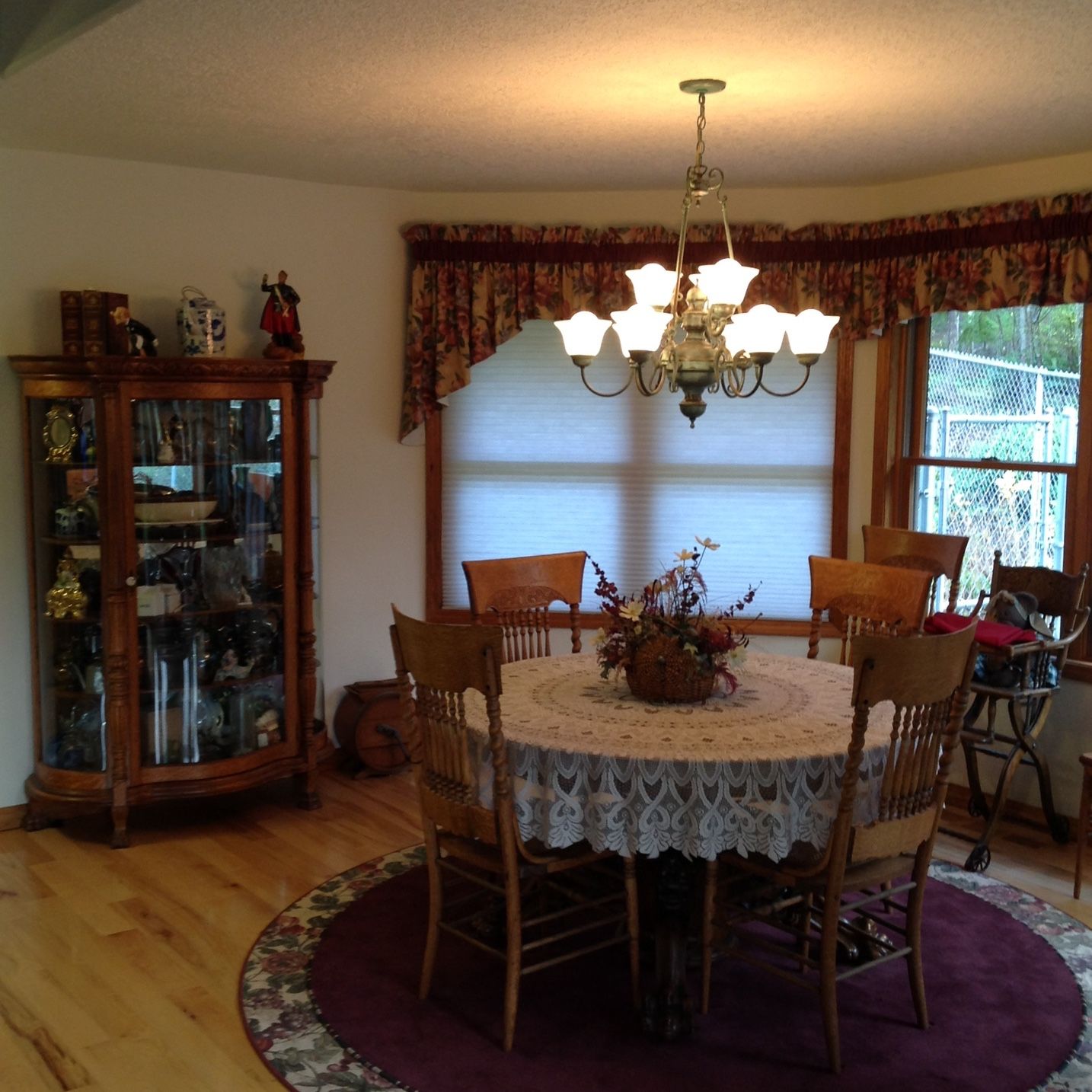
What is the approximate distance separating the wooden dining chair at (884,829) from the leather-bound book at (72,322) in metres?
2.89

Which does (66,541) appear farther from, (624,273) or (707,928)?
(707,928)

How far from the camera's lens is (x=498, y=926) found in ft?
11.7

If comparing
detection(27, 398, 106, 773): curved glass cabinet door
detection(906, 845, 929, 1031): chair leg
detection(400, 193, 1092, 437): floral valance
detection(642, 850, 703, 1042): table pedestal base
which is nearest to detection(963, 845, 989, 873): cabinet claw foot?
detection(906, 845, 929, 1031): chair leg

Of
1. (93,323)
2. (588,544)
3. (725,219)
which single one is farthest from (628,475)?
(93,323)

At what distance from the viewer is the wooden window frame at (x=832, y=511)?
5.07 m

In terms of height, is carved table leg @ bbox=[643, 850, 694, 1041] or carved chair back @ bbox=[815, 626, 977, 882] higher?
carved chair back @ bbox=[815, 626, 977, 882]

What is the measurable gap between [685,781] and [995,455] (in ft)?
8.49

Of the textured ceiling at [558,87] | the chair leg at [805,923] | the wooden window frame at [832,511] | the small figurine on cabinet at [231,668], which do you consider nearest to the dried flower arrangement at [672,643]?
the chair leg at [805,923]

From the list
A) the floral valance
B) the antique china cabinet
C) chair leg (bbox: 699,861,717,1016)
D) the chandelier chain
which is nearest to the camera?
chair leg (bbox: 699,861,717,1016)

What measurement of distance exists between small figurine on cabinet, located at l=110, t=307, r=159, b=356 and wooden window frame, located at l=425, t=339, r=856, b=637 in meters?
1.30

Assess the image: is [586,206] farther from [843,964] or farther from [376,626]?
[843,964]

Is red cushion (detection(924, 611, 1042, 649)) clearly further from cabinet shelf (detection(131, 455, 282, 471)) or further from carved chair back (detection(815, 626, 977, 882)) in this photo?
cabinet shelf (detection(131, 455, 282, 471))

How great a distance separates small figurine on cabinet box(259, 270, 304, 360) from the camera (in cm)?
465

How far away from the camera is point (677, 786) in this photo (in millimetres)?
2828
